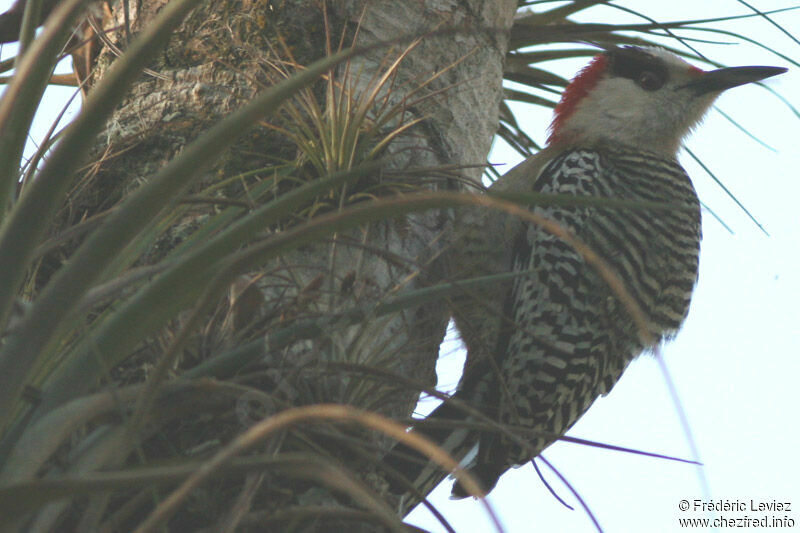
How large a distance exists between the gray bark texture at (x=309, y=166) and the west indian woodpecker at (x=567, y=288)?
289mm

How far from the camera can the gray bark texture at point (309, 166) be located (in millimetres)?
1852

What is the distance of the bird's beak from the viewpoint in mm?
3936

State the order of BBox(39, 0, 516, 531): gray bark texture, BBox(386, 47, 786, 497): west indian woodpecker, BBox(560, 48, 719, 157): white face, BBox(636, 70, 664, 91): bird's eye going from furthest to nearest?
BBox(636, 70, 664, 91): bird's eye, BBox(560, 48, 719, 157): white face, BBox(386, 47, 786, 497): west indian woodpecker, BBox(39, 0, 516, 531): gray bark texture

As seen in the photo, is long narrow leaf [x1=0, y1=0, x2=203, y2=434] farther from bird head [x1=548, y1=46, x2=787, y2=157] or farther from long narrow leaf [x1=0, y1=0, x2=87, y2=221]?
bird head [x1=548, y1=46, x2=787, y2=157]

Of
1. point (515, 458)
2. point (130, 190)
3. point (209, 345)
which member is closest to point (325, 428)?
point (209, 345)

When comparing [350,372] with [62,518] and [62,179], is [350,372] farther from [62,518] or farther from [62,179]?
[62,179]

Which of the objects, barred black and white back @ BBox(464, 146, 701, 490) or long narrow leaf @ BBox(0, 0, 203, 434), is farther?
barred black and white back @ BBox(464, 146, 701, 490)

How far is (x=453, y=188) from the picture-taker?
9.20ft

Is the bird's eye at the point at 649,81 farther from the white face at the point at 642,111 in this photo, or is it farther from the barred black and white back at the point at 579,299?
the barred black and white back at the point at 579,299

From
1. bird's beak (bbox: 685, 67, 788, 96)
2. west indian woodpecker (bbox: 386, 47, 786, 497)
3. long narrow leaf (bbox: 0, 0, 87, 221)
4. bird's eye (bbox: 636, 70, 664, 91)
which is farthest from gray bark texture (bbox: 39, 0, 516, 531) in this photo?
bird's beak (bbox: 685, 67, 788, 96)

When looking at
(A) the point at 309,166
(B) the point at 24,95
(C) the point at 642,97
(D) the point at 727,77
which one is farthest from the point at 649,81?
(B) the point at 24,95

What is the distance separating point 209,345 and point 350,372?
310 millimetres

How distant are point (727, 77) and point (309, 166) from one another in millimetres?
2271

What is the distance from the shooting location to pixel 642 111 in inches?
152
